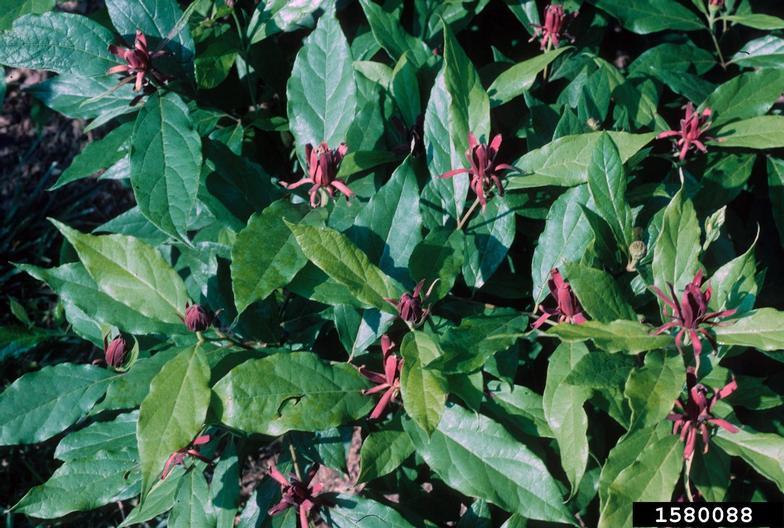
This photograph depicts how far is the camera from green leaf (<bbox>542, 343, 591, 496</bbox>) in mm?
1404

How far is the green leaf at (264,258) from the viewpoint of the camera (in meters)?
1.39

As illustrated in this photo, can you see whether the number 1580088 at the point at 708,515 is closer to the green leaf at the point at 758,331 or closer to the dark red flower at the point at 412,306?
the green leaf at the point at 758,331

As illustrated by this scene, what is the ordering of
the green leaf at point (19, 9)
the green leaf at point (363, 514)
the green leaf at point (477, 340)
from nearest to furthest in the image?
1. the green leaf at point (477, 340)
2. the green leaf at point (363, 514)
3. the green leaf at point (19, 9)

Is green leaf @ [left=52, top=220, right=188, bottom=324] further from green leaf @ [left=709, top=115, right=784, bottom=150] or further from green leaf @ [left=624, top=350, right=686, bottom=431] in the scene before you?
green leaf @ [left=709, top=115, right=784, bottom=150]

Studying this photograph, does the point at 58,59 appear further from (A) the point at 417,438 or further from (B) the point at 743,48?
(B) the point at 743,48

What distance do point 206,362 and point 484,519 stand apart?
2.80 ft

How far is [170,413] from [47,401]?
51 centimetres

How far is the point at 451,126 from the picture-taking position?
160cm

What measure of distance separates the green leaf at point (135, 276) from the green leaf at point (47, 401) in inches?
11.5

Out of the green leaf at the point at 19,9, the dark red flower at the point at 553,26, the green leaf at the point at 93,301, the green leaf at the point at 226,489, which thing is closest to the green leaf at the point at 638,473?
the green leaf at the point at 226,489

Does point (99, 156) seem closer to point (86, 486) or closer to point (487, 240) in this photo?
point (86, 486)

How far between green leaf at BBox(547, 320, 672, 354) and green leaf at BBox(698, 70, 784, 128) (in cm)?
79

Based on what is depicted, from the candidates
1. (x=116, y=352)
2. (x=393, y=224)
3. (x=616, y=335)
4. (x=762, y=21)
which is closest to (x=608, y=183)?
(x=616, y=335)

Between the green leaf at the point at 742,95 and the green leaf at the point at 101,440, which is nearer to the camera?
the green leaf at the point at 101,440
